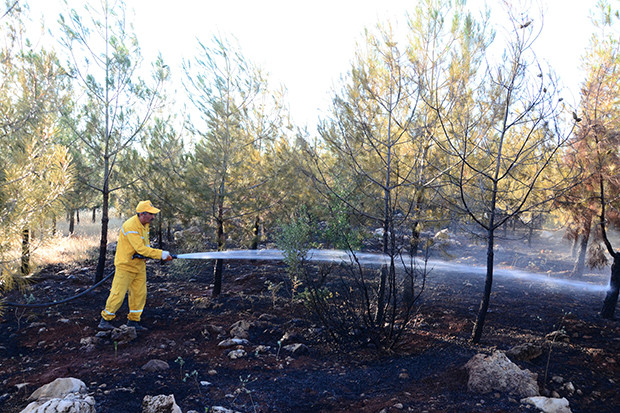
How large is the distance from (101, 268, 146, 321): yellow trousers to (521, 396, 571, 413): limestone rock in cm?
521

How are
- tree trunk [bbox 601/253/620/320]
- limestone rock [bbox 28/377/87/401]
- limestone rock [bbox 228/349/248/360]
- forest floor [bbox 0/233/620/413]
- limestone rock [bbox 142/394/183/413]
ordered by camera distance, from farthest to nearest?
tree trunk [bbox 601/253/620/320], limestone rock [bbox 228/349/248/360], forest floor [bbox 0/233/620/413], limestone rock [bbox 28/377/87/401], limestone rock [bbox 142/394/183/413]

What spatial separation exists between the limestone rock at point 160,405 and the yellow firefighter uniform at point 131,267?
9.02ft

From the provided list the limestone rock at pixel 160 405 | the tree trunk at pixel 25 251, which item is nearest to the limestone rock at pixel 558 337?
the limestone rock at pixel 160 405

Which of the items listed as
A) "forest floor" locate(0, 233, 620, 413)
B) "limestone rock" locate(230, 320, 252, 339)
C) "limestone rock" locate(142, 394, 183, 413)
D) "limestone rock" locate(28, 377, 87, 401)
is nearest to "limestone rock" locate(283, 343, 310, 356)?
"forest floor" locate(0, 233, 620, 413)

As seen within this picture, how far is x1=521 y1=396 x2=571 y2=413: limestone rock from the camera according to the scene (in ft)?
10.6

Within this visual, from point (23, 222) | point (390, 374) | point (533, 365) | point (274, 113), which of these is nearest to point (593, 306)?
point (533, 365)

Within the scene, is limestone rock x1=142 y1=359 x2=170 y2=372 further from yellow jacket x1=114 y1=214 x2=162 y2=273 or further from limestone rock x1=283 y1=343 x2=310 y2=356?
yellow jacket x1=114 y1=214 x2=162 y2=273

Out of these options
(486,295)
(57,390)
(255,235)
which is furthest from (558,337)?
(57,390)

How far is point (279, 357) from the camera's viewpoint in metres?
4.77

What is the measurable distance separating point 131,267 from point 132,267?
Result: 0.01 meters

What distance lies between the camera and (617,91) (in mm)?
6680

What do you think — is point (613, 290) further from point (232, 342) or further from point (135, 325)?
point (135, 325)

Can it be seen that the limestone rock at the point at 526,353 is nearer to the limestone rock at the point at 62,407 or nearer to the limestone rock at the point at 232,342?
the limestone rock at the point at 232,342

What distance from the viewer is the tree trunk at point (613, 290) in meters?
6.67
